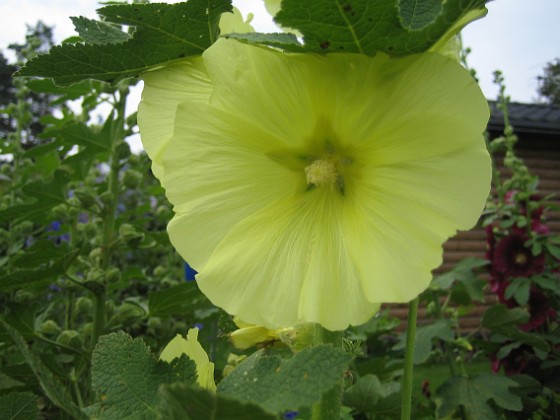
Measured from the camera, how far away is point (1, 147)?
64.2 inches

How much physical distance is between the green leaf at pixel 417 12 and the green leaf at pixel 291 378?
0.69ft

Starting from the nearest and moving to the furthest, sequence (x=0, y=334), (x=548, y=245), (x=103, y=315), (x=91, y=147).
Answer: (x=0, y=334) → (x=103, y=315) → (x=91, y=147) → (x=548, y=245)

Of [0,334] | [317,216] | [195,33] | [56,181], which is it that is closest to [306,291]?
[317,216]

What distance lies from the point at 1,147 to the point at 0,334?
861mm

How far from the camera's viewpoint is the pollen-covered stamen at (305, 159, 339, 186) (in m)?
0.48

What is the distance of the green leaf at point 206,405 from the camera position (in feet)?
0.81

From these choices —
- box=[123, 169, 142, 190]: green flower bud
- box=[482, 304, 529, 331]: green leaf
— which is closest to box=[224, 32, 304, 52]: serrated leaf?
box=[123, 169, 142, 190]: green flower bud

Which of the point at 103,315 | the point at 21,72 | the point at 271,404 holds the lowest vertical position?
the point at 103,315

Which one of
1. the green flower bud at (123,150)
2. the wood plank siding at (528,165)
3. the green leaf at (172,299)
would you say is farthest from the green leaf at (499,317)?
the wood plank siding at (528,165)

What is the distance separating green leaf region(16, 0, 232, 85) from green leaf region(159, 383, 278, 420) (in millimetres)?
264

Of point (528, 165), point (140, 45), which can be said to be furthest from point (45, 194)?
point (528, 165)

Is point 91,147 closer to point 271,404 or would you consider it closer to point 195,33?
point 195,33

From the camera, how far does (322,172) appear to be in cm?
48

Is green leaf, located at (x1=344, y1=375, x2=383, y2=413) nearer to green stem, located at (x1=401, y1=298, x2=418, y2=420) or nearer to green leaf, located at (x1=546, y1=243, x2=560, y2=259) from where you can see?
green stem, located at (x1=401, y1=298, x2=418, y2=420)
